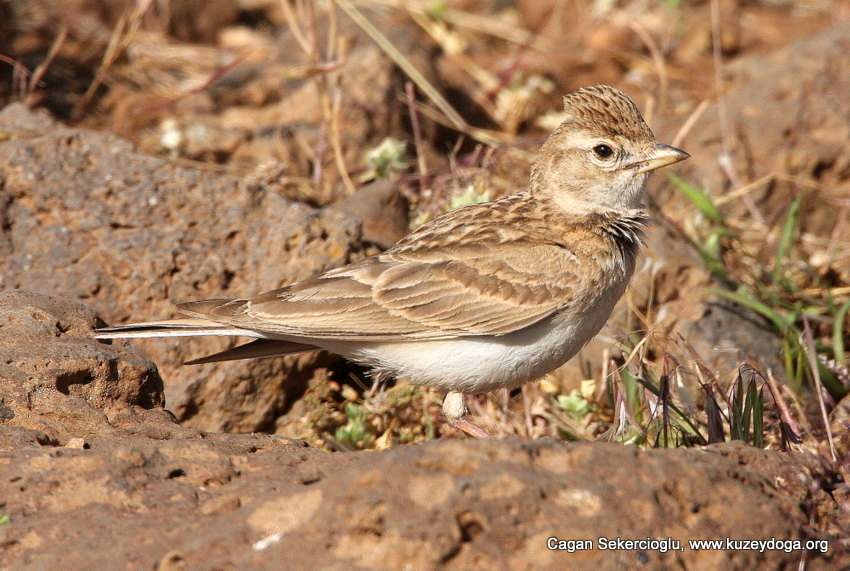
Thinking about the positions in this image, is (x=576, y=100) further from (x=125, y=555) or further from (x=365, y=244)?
(x=125, y=555)

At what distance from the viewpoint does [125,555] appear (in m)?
2.56

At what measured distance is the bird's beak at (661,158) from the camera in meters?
4.39

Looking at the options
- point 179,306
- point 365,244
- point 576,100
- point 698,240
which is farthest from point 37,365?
point 698,240

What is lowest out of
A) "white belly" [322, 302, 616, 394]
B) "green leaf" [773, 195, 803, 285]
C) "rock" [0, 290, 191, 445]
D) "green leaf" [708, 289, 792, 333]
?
"rock" [0, 290, 191, 445]

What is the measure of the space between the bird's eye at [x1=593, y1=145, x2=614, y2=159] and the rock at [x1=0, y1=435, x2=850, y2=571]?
77.1 inches

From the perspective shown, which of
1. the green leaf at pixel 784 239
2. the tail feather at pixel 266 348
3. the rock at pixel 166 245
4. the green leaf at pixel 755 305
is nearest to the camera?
the tail feather at pixel 266 348

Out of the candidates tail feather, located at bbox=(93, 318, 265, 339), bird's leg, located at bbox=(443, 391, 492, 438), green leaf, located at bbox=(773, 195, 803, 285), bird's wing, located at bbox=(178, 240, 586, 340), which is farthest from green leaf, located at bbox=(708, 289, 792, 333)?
tail feather, located at bbox=(93, 318, 265, 339)

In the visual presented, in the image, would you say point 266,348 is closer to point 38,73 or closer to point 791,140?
point 38,73

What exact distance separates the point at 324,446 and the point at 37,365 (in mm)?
1640

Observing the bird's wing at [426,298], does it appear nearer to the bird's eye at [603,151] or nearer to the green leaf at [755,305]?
the bird's eye at [603,151]

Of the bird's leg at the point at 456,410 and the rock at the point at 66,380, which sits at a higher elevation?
the rock at the point at 66,380

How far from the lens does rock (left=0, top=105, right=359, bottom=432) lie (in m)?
4.82

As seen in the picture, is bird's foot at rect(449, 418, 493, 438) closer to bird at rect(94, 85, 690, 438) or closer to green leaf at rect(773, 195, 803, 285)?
bird at rect(94, 85, 690, 438)

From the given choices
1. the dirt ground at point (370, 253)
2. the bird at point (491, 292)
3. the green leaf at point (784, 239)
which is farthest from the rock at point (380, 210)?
the green leaf at point (784, 239)
